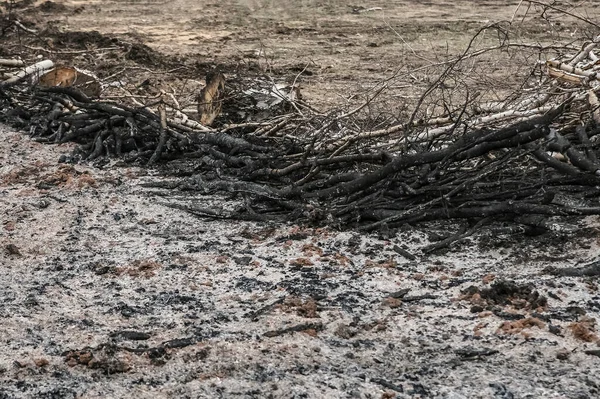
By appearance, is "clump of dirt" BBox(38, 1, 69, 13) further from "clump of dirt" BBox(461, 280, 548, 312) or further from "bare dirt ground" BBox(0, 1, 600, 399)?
"clump of dirt" BBox(461, 280, 548, 312)

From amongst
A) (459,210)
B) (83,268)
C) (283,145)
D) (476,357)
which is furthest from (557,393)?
(283,145)

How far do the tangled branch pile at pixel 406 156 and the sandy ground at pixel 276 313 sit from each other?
215mm

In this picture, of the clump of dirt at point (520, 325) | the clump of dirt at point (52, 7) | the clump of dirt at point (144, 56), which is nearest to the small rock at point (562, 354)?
the clump of dirt at point (520, 325)

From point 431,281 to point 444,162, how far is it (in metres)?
0.90

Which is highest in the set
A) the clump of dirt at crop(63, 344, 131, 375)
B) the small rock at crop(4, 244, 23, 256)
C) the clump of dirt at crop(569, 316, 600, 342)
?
the clump of dirt at crop(569, 316, 600, 342)

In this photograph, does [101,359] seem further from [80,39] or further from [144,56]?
[80,39]

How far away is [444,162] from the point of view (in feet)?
14.0

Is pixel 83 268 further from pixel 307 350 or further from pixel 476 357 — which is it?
pixel 476 357

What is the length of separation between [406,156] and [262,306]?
1.28m

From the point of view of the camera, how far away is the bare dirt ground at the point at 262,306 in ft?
9.18

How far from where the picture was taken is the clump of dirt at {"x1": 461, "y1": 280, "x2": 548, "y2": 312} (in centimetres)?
319

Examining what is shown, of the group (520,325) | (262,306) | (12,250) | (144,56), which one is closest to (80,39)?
(144,56)

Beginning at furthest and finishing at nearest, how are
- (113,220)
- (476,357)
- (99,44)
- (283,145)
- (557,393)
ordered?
(99,44), (283,145), (113,220), (476,357), (557,393)

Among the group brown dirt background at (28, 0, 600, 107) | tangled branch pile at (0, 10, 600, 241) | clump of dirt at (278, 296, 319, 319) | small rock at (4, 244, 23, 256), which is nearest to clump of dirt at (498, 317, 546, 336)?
clump of dirt at (278, 296, 319, 319)
